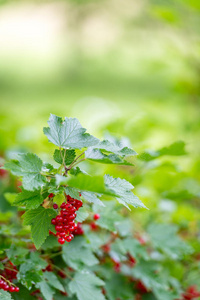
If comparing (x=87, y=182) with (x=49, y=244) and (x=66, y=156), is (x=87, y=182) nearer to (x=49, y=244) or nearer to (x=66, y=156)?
(x=66, y=156)

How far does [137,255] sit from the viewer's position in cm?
112

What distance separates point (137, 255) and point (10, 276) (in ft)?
1.39

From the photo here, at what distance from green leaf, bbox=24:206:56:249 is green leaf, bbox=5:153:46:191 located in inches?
3.6

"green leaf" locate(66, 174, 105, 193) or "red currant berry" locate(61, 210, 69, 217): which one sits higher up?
"green leaf" locate(66, 174, 105, 193)

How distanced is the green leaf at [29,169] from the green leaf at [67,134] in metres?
0.06

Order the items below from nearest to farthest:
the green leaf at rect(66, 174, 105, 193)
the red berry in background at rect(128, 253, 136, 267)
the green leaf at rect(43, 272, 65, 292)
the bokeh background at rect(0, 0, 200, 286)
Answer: the green leaf at rect(66, 174, 105, 193) < the green leaf at rect(43, 272, 65, 292) < the red berry in background at rect(128, 253, 136, 267) < the bokeh background at rect(0, 0, 200, 286)

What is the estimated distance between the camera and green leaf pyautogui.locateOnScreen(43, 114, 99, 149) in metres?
0.76

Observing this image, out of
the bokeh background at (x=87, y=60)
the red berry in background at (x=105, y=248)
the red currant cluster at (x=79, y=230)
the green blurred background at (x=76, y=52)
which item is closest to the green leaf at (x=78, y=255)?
the red currant cluster at (x=79, y=230)

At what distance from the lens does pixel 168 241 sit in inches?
47.6

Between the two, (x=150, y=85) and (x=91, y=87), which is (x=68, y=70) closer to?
(x=91, y=87)

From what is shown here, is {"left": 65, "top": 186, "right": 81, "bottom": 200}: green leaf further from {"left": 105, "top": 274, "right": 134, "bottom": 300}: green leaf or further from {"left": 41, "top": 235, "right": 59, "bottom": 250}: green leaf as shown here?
{"left": 105, "top": 274, "right": 134, "bottom": 300}: green leaf

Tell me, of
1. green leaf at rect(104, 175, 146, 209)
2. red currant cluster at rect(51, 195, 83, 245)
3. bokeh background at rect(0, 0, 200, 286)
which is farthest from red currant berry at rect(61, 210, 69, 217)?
bokeh background at rect(0, 0, 200, 286)

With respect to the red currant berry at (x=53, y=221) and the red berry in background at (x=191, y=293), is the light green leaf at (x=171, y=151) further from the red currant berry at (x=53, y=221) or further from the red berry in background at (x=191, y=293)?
the red berry in background at (x=191, y=293)

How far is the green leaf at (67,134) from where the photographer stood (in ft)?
2.48
